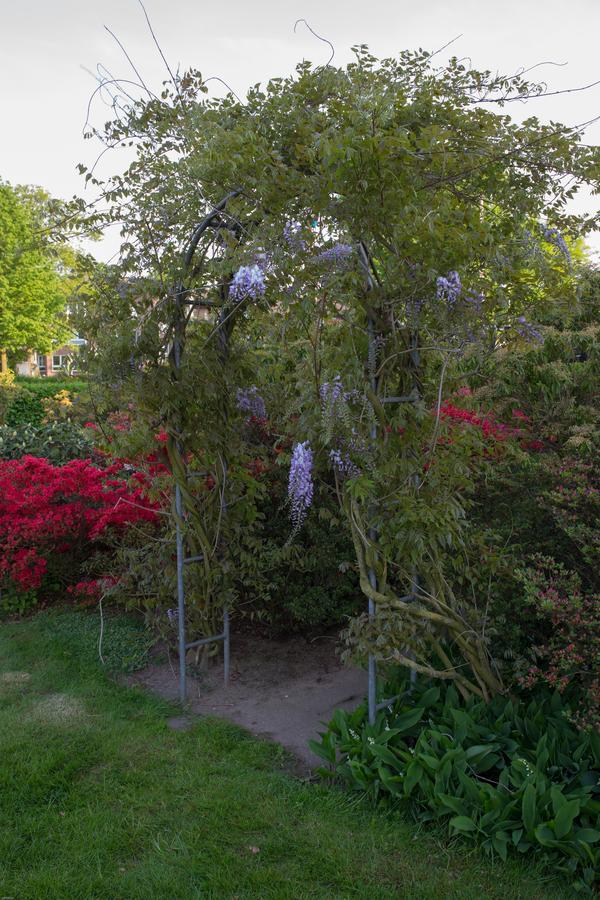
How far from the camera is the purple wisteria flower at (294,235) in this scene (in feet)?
9.53

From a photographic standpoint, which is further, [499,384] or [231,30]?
[231,30]

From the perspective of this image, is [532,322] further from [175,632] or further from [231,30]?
[175,632]

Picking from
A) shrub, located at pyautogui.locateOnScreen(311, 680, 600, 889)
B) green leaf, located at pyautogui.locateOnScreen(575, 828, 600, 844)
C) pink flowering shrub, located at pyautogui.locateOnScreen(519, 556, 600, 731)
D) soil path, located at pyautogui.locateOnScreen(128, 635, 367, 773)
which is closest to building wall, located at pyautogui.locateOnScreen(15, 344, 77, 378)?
soil path, located at pyautogui.locateOnScreen(128, 635, 367, 773)

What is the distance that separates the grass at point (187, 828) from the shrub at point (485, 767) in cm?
10

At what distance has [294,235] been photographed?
2.93 m

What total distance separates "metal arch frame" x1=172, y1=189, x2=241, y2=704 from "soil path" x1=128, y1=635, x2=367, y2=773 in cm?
13

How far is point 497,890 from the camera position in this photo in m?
2.40

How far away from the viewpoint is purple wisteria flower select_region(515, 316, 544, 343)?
10.6 feet

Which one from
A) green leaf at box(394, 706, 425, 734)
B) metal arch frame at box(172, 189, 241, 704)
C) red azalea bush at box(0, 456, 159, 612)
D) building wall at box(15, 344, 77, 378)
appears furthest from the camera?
building wall at box(15, 344, 77, 378)

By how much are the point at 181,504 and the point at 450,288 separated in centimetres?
202

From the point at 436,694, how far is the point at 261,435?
212 cm

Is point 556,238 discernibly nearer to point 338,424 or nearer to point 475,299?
point 475,299

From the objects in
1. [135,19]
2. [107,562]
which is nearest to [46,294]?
[107,562]

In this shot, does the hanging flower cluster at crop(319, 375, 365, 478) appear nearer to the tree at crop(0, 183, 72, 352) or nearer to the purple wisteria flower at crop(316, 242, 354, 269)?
the purple wisteria flower at crop(316, 242, 354, 269)
